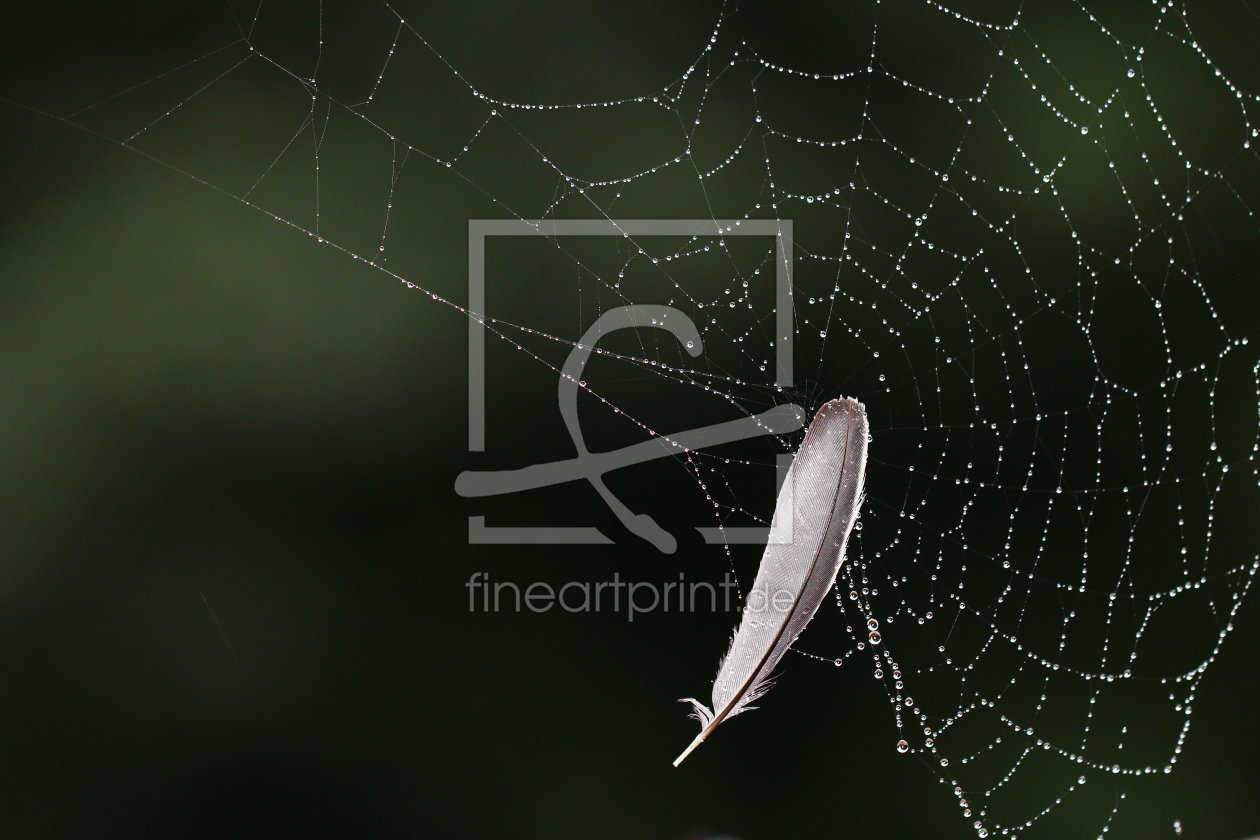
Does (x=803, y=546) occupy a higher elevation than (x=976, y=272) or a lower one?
lower

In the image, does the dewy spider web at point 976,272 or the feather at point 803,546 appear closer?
the feather at point 803,546

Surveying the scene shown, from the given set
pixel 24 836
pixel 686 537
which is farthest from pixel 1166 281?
pixel 24 836

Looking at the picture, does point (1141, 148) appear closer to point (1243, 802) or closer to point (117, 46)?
point (1243, 802)

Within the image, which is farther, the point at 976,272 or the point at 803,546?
the point at 976,272

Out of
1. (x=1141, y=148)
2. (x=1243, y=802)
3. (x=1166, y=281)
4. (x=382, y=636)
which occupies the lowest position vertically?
(x=1243, y=802)

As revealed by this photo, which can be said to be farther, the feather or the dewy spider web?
the dewy spider web
